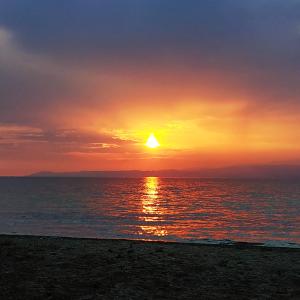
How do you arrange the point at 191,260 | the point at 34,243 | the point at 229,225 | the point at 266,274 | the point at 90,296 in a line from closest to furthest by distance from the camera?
the point at 90,296 < the point at 266,274 < the point at 191,260 < the point at 34,243 < the point at 229,225

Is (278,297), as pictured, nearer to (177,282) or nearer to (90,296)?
(177,282)

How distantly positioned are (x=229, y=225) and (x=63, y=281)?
33273 mm

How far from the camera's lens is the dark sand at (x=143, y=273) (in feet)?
33.3

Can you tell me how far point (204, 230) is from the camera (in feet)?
121

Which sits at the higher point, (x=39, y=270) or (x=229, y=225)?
(x=39, y=270)

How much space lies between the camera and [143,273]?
11.9 metres

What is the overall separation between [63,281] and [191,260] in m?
4.79

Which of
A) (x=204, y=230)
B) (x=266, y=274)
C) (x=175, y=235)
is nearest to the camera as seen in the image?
(x=266, y=274)

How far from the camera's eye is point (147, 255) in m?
14.5

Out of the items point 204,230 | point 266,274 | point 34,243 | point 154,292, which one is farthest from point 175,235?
point 154,292

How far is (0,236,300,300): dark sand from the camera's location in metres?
10.2

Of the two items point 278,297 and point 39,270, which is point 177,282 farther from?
point 39,270

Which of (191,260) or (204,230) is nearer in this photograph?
(191,260)

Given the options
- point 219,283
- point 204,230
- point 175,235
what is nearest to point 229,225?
point 204,230
